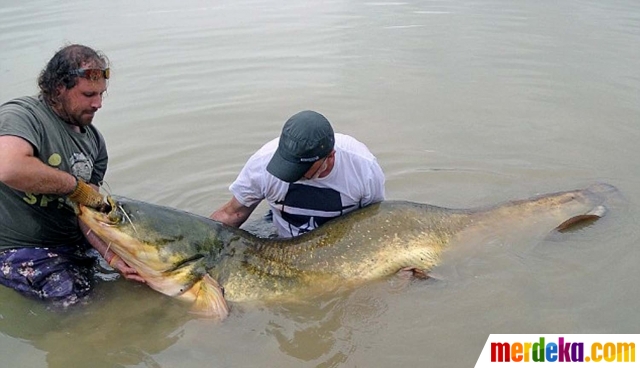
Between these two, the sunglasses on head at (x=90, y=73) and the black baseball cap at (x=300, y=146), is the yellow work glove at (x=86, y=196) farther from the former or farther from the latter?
the black baseball cap at (x=300, y=146)

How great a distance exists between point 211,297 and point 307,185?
0.97 metres

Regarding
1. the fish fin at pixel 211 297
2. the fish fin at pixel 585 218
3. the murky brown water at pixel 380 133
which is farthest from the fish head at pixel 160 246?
the fish fin at pixel 585 218

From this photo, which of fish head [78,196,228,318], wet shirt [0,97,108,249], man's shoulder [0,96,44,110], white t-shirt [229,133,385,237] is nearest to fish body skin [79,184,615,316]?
fish head [78,196,228,318]

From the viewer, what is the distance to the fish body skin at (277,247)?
3.64m

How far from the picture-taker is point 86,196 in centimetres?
341

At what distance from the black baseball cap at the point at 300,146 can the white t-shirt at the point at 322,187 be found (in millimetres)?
264

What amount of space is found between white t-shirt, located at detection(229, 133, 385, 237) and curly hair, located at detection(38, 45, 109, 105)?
3.84 feet

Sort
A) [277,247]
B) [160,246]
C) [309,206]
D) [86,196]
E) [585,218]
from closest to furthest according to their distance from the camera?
[86,196], [160,246], [277,247], [309,206], [585,218]

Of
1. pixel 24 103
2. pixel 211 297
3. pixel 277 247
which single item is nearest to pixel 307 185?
pixel 277 247

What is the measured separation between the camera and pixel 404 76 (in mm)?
8609

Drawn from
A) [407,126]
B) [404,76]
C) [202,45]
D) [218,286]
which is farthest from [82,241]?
[202,45]

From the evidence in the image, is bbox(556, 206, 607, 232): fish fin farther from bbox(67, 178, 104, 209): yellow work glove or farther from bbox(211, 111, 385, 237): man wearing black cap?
bbox(67, 178, 104, 209): yellow work glove

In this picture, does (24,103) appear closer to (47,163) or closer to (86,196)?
(47,163)

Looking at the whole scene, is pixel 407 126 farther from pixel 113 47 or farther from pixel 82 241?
pixel 113 47
